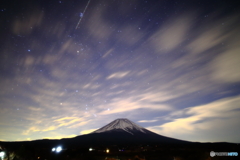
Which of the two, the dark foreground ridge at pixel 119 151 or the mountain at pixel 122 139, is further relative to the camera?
the mountain at pixel 122 139

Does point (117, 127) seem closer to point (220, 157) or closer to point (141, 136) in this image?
point (141, 136)

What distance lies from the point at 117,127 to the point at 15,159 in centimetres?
16222

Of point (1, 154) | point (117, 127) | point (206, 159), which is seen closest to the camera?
point (1, 154)

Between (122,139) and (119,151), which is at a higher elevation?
(122,139)

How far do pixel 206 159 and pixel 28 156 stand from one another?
4807 centimetres

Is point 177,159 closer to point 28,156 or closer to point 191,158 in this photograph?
point 191,158

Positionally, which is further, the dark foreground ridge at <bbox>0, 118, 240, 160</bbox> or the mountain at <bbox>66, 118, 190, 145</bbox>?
the mountain at <bbox>66, 118, 190, 145</bbox>

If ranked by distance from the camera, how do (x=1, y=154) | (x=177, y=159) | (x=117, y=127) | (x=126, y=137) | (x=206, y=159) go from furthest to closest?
(x=117, y=127) < (x=126, y=137) < (x=177, y=159) < (x=206, y=159) < (x=1, y=154)

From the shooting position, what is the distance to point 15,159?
39625 millimetres

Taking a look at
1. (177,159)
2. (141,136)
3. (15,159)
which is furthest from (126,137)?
(15,159)

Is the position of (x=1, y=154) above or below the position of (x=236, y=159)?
above

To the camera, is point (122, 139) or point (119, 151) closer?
point (119, 151)

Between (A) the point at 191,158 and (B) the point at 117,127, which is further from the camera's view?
(B) the point at 117,127

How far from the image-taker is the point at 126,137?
15300 centimetres
